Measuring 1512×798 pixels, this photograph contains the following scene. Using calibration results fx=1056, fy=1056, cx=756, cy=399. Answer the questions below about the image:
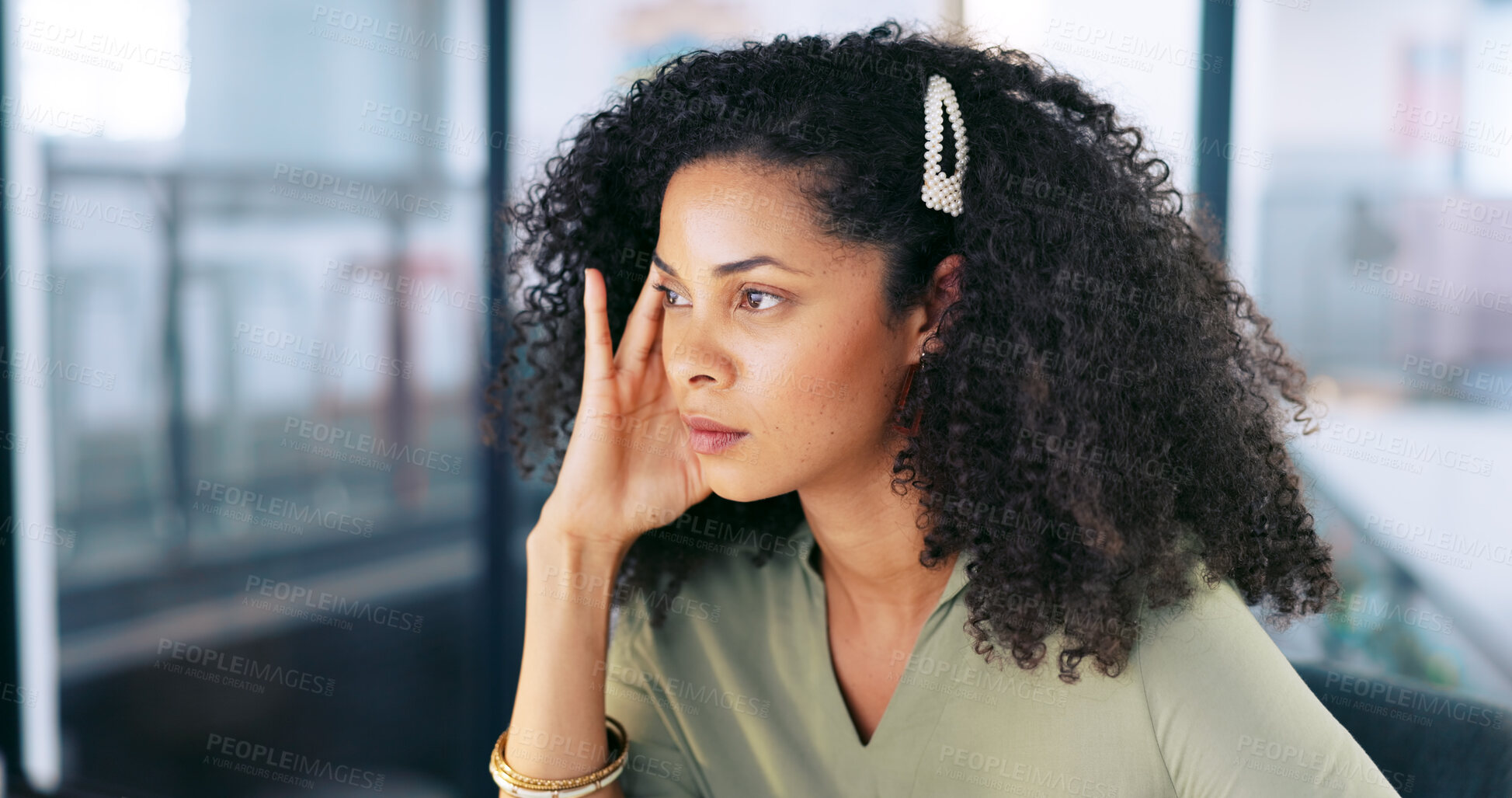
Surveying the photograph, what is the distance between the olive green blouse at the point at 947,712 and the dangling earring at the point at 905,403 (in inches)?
6.8

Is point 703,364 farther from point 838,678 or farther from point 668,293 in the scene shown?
point 838,678

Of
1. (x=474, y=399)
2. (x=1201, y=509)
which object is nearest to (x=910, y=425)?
(x=1201, y=509)

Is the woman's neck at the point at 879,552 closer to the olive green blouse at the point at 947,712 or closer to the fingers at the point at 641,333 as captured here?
the olive green blouse at the point at 947,712

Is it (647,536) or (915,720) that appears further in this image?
(647,536)

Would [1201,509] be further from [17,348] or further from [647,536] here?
[17,348]

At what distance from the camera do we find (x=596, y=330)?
4.72ft

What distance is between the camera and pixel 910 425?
1.30m

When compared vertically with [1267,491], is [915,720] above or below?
below

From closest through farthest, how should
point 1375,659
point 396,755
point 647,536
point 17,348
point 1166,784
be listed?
point 1166,784 < point 647,536 < point 1375,659 < point 17,348 < point 396,755

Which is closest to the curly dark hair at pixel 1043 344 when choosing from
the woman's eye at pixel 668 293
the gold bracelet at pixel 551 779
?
the woman's eye at pixel 668 293

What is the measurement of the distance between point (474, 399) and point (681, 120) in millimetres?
1834

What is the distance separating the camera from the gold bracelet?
1.36 meters

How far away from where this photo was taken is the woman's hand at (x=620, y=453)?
4.67 feet

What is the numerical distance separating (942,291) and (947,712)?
50 centimetres
